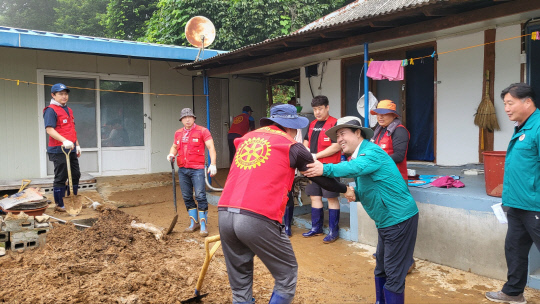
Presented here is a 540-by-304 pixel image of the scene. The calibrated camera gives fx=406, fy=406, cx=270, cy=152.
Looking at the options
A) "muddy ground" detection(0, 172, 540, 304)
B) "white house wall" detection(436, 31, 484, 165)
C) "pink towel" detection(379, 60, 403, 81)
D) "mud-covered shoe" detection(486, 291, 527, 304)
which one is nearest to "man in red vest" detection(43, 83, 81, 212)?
"muddy ground" detection(0, 172, 540, 304)

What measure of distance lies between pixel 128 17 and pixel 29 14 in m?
10.8

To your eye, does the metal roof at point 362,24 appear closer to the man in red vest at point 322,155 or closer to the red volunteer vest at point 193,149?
the man in red vest at point 322,155

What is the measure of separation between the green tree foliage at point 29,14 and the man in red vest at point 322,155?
91.6 feet

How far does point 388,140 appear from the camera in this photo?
4645 millimetres

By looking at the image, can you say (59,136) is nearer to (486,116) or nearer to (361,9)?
(486,116)

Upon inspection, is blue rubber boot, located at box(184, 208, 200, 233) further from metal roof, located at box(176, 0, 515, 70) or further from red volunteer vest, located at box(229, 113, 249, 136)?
red volunteer vest, located at box(229, 113, 249, 136)

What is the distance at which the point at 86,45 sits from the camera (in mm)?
8352

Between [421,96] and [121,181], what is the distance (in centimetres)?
684

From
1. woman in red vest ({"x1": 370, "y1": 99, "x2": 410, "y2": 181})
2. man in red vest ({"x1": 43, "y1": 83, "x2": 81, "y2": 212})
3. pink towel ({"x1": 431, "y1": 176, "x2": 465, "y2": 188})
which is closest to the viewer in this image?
woman in red vest ({"x1": 370, "y1": 99, "x2": 410, "y2": 181})

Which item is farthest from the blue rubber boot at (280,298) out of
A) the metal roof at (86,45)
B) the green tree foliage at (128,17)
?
the green tree foliage at (128,17)

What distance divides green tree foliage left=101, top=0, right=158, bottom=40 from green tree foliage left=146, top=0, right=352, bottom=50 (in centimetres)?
584

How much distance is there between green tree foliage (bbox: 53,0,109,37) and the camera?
25453 mm

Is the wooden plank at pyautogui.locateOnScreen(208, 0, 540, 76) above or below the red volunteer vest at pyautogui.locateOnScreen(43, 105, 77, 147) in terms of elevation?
above

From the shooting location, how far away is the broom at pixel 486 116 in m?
6.29
